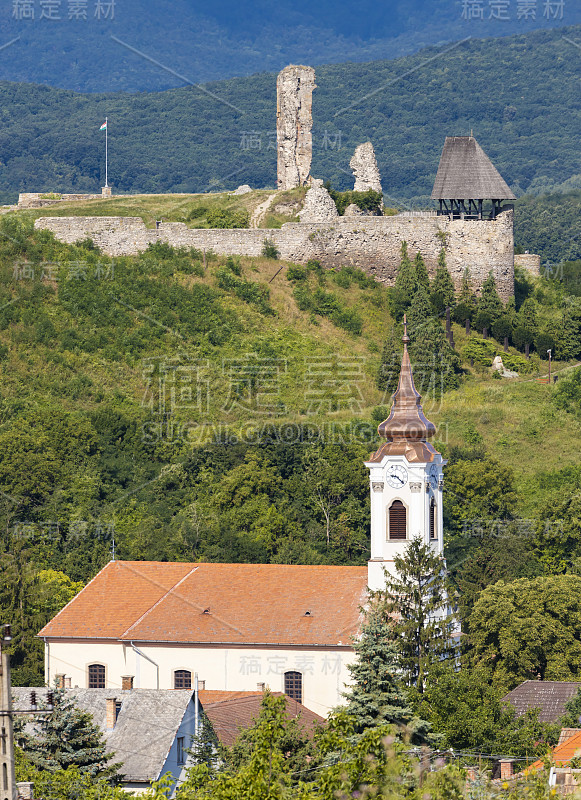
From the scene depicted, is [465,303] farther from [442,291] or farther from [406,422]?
[406,422]

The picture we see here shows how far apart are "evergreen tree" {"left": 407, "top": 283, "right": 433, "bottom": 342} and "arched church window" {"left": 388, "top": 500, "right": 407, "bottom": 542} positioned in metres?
18.2

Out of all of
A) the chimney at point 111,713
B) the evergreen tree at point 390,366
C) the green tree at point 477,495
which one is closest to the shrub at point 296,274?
the evergreen tree at point 390,366

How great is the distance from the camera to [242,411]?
2263 inches

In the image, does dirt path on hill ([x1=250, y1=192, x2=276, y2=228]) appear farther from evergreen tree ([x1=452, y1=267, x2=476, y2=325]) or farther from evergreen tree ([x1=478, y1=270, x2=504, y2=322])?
evergreen tree ([x1=478, y1=270, x2=504, y2=322])

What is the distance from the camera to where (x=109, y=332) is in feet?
195

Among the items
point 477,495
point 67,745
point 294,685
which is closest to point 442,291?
point 477,495

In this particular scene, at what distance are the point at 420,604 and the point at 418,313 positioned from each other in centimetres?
2124

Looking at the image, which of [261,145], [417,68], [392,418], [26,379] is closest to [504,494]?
[392,418]

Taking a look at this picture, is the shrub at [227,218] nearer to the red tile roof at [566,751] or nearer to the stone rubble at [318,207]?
the stone rubble at [318,207]

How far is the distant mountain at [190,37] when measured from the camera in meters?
150

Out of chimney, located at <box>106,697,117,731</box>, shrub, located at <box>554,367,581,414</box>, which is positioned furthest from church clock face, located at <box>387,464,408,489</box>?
shrub, located at <box>554,367,581,414</box>

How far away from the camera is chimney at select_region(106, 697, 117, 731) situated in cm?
3578

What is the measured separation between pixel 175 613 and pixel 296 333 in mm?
19421

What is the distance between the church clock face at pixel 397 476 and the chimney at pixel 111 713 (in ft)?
30.7
